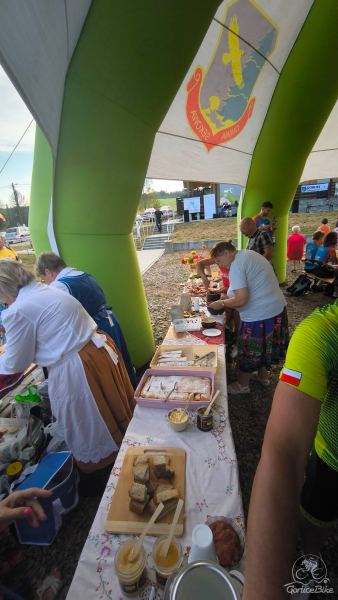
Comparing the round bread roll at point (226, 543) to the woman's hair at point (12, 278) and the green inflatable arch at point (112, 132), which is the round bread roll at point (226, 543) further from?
the green inflatable arch at point (112, 132)

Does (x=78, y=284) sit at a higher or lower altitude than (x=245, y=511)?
higher

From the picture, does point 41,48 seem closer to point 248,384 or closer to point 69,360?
point 69,360

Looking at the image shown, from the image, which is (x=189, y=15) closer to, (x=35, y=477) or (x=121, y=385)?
(x=121, y=385)

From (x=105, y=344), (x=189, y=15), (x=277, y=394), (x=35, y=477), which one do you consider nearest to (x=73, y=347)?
(x=105, y=344)

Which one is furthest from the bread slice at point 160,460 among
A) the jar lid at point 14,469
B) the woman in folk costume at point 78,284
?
the woman in folk costume at point 78,284

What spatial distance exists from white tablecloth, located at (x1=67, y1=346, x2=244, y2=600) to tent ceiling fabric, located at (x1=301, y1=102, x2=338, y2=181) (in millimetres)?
7804

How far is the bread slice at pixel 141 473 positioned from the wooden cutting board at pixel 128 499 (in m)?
0.06

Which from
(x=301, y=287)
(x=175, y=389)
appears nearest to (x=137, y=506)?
(x=175, y=389)

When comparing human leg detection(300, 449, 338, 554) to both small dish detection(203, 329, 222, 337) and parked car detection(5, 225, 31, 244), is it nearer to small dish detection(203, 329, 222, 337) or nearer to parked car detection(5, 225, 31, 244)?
small dish detection(203, 329, 222, 337)

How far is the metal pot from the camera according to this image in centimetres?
73

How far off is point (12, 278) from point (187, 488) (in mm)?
1684

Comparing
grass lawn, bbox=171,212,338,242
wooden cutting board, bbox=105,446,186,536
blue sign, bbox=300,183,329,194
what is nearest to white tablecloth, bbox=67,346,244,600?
wooden cutting board, bbox=105,446,186,536

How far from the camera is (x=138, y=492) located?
1.08 meters

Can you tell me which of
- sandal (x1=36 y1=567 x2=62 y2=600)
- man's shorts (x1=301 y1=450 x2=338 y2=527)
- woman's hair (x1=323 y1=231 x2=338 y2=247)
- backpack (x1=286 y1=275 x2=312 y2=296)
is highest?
woman's hair (x1=323 y1=231 x2=338 y2=247)
